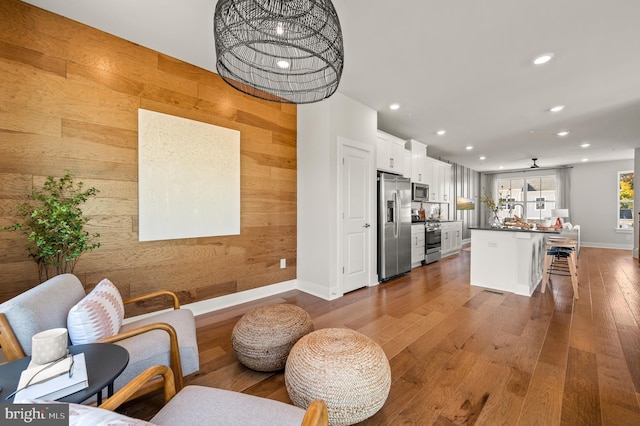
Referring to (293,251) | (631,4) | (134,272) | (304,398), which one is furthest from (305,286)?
(631,4)

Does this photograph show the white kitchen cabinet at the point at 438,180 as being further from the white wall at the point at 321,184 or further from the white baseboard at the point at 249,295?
the white baseboard at the point at 249,295

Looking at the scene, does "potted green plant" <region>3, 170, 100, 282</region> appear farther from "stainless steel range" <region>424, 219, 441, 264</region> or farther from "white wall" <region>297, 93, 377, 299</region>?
"stainless steel range" <region>424, 219, 441, 264</region>

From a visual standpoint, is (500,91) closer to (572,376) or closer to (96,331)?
(572,376)

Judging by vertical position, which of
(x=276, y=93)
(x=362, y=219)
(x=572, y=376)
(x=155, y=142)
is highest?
(x=276, y=93)

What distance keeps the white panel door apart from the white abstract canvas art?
1.42 meters

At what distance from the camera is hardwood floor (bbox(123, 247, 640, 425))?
5.25 feet

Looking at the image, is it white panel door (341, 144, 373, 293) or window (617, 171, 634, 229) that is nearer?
white panel door (341, 144, 373, 293)

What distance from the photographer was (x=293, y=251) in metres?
3.97

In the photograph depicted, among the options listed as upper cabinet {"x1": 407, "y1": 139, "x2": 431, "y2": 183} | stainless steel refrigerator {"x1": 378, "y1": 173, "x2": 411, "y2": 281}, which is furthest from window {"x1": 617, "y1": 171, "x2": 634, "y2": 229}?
stainless steel refrigerator {"x1": 378, "y1": 173, "x2": 411, "y2": 281}

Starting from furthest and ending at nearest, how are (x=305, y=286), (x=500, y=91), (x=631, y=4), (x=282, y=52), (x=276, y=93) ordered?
(x=305, y=286)
(x=500, y=91)
(x=282, y=52)
(x=276, y=93)
(x=631, y=4)

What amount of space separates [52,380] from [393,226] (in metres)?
4.11

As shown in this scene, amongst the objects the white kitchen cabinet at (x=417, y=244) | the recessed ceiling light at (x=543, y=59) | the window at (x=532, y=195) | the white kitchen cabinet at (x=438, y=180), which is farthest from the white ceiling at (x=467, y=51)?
the window at (x=532, y=195)

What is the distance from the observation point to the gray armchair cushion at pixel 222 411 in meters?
1.01

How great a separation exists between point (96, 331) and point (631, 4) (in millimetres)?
4155
